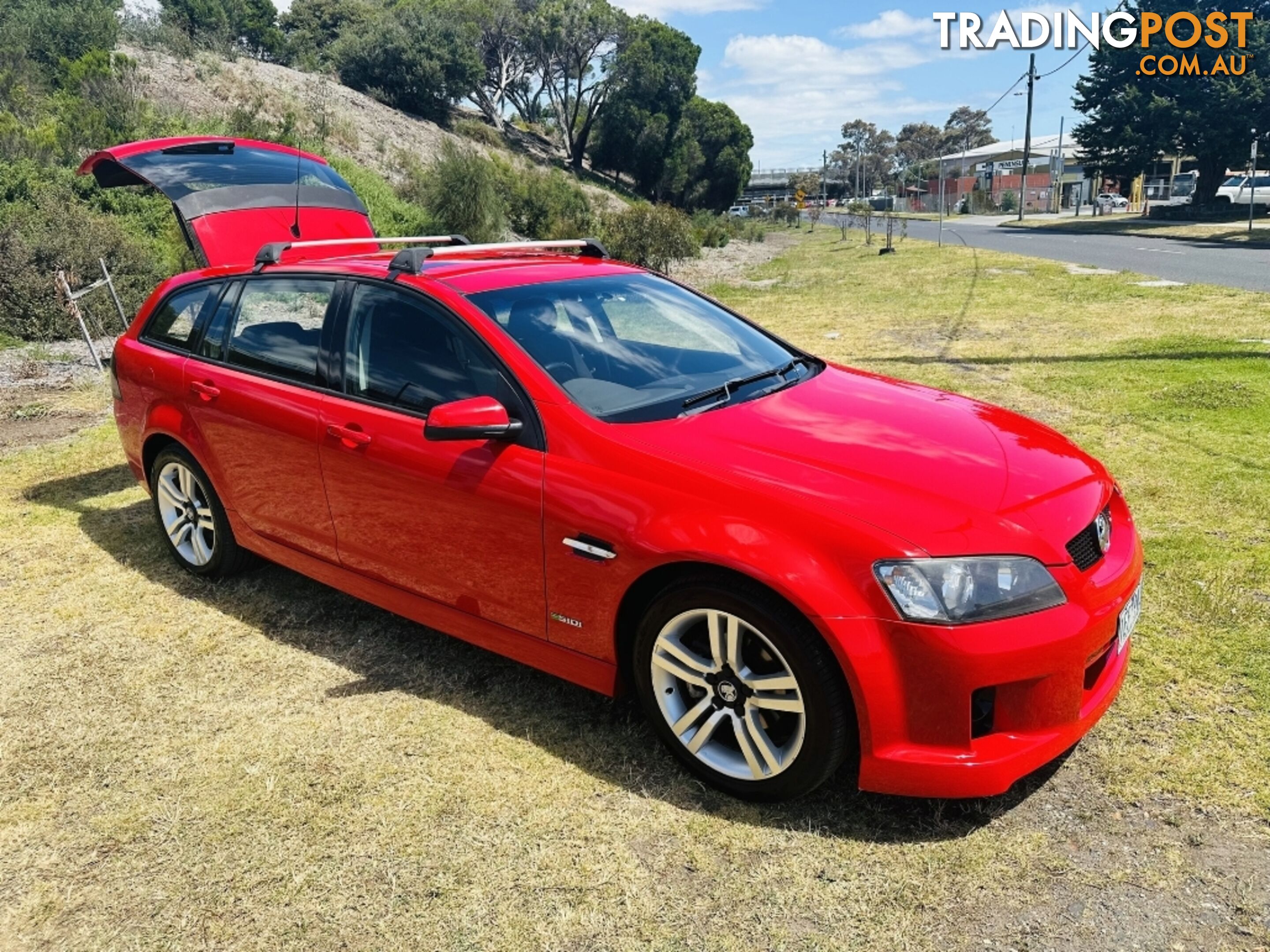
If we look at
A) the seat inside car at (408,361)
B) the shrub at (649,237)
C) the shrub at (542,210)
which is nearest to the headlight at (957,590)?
the seat inside car at (408,361)

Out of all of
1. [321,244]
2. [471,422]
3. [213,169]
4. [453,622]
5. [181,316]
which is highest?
[213,169]

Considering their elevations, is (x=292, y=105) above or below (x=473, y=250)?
above

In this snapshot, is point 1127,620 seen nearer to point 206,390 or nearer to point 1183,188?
point 206,390

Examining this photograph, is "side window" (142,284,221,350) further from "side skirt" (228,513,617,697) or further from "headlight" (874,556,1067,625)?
"headlight" (874,556,1067,625)

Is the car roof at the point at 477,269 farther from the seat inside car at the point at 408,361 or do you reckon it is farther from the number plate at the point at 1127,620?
the number plate at the point at 1127,620

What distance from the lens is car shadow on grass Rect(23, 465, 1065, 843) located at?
2.79 m

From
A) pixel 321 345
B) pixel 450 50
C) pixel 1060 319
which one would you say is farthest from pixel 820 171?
pixel 321 345

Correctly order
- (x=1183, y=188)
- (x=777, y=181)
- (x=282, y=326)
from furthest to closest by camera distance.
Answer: (x=777, y=181) → (x=1183, y=188) → (x=282, y=326)

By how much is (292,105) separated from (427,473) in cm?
3234

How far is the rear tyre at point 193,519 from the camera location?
4500 mm

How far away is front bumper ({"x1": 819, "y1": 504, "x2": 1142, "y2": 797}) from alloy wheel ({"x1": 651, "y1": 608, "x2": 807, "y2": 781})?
0.74 ft

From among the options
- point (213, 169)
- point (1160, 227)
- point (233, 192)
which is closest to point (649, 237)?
point (213, 169)

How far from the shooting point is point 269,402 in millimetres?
3947

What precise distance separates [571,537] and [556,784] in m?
0.81
